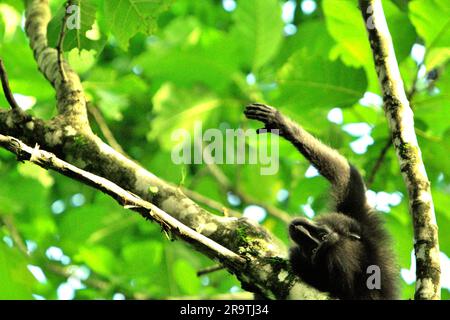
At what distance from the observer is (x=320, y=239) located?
4195 mm

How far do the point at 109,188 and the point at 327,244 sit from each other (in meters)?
1.65

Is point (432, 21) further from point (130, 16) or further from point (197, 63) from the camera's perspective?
point (197, 63)

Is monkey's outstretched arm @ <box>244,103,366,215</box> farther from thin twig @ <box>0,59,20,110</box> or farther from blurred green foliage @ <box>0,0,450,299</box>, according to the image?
thin twig @ <box>0,59,20,110</box>

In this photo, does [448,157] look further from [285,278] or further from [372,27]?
[285,278]

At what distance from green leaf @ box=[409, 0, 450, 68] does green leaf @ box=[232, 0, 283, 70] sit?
4.66 feet

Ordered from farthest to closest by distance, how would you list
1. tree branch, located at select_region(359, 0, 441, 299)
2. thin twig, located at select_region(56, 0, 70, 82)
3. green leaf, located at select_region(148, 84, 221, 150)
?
green leaf, located at select_region(148, 84, 221, 150) → thin twig, located at select_region(56, 0, 70, 82) → tree branch, located at select_region(359, 0, 441, 299)

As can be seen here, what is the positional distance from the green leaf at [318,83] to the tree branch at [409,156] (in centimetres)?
128

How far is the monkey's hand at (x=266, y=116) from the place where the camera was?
4.12m

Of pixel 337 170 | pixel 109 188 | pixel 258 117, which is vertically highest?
pixel 258 117

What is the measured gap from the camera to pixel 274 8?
578 cm

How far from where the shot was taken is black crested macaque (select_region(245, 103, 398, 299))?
159 inches

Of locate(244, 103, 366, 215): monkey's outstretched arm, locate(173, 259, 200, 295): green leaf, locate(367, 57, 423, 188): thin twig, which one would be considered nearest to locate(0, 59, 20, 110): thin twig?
locate(244, 103, 366, 215): monkey's outstretched arm

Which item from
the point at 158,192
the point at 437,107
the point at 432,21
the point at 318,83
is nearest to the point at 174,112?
the point at 318,83
